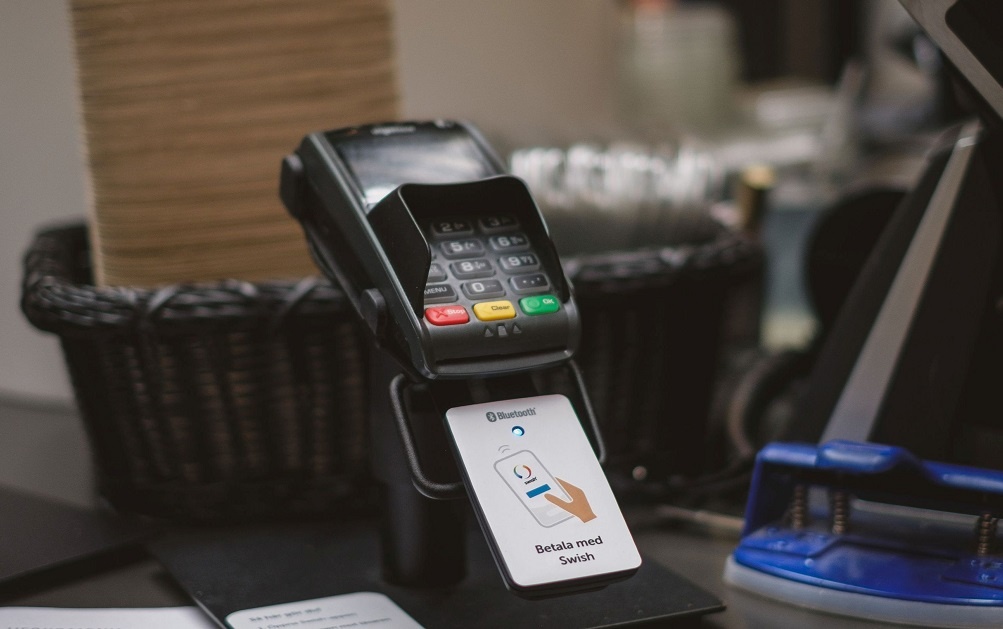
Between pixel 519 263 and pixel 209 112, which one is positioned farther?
pixel 209 112

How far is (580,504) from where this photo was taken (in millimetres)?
393

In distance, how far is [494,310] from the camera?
40cm

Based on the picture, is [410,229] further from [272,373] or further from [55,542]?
[55,542]

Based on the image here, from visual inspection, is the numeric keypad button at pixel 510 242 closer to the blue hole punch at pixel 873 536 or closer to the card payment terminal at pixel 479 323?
the card payment terminal at pixel 479 323

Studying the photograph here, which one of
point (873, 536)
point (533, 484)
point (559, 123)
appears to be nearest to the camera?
point (533, 484)

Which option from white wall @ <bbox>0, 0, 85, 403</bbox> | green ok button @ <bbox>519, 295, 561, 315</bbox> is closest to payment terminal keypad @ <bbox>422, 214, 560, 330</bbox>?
green ok button @ <bbox>519, 295, 561, 315</bbox>

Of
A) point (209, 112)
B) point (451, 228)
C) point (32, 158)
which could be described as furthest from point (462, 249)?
point (32, 158)

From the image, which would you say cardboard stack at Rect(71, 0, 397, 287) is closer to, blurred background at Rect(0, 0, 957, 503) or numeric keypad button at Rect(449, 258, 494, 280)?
blurred background at Rect(0, 0, 957, 503)

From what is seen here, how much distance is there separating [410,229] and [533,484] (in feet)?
0.36

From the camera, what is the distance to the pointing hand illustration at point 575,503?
0.39 m

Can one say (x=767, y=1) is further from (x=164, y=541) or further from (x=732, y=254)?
(x=164, y=541)

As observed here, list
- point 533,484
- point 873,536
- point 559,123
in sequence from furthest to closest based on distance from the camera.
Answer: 1. point 559,123
2. point 873,536
3. point 533,484

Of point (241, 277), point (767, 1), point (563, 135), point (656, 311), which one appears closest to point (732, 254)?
point (656, 311)

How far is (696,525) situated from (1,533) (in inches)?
14.9
